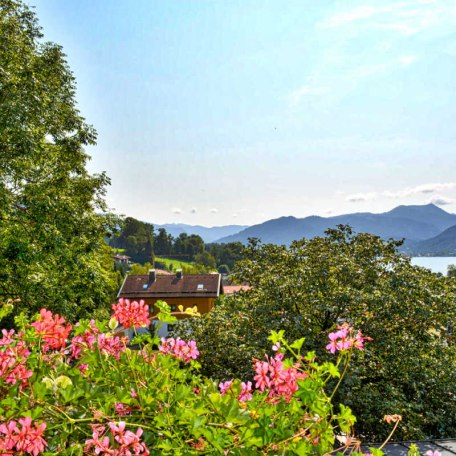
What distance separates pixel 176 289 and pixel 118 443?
3491cm

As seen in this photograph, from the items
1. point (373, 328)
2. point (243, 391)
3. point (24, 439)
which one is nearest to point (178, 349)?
point (243, 391)

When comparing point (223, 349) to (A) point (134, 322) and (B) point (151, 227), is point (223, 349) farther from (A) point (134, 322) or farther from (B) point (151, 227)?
(B) point (151, 227)

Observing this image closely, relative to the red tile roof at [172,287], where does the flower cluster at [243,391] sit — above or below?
above

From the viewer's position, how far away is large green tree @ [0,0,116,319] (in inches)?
367

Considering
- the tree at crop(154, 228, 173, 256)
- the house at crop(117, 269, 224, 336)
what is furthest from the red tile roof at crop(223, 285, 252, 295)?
the tree at crop(154, 228, 173, 256)

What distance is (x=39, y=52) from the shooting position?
43.1 ft

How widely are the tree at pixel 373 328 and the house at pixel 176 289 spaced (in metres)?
25.2

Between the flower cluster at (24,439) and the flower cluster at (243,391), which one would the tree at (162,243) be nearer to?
the flower cluster at (243,391)

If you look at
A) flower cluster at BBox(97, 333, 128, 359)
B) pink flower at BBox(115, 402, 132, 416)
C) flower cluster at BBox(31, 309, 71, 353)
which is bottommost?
pink flower at BBox(115, 402, 132, 416)

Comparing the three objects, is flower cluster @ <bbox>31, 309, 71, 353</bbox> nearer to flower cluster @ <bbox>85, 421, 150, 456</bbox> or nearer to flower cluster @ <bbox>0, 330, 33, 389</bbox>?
flower cluster @ <bbox>0, 330, 33, 389</bbox>

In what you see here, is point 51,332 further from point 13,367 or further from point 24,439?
point 24,439

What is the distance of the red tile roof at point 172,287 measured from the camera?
115 ft

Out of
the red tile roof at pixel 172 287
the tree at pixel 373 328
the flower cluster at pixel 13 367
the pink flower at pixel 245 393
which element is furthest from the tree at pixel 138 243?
the pink flower at pixel 245 393

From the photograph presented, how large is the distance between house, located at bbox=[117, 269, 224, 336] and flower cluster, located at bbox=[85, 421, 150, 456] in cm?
3286
